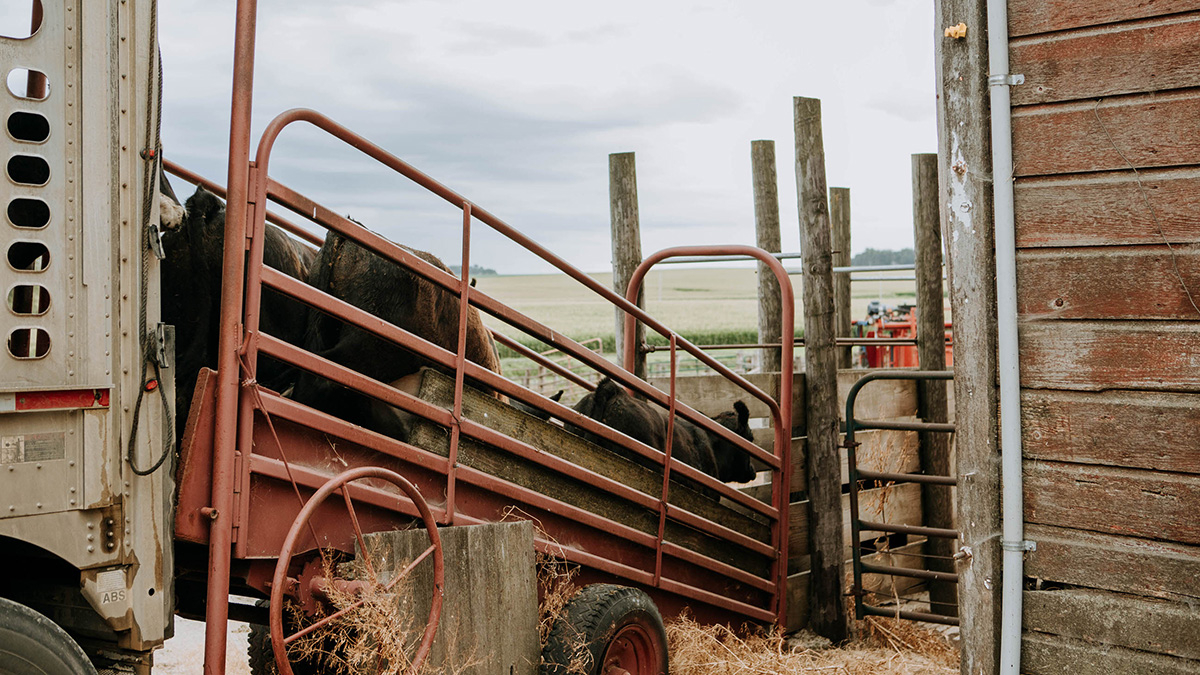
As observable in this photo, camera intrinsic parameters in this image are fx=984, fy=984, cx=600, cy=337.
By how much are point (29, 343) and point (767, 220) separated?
5.94m

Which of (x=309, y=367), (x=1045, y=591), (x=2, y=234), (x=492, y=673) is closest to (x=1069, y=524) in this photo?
(x=1045, y=591)

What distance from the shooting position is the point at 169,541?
299cm

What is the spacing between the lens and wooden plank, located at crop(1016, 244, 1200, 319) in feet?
8.91

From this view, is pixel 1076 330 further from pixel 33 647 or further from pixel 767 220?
pixel 767 220

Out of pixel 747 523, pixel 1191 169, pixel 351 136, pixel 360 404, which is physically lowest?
pixel 747 523

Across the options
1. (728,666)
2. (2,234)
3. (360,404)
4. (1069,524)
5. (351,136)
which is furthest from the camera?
(728,666)

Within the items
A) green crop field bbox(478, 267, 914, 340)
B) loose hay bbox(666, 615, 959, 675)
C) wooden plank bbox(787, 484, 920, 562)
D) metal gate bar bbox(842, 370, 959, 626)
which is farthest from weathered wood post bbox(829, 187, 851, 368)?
green crop field bbox(478, 267, 914, 340)

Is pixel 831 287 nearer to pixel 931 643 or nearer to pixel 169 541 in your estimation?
pixel 931 643

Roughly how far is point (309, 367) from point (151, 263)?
58 cm

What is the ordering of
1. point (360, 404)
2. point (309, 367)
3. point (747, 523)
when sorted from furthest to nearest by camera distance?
point (747, 523), point (360, 404), point (309, 367)

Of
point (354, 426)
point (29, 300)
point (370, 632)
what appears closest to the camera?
point (29, 300)

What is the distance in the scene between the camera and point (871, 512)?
6625 mm

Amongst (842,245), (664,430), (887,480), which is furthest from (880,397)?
(842,245)

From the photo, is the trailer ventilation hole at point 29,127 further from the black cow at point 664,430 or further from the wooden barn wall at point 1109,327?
the black cow at point 664,430
